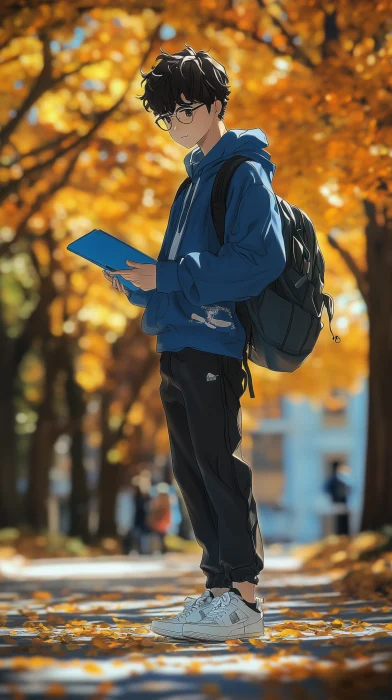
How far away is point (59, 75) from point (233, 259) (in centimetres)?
965

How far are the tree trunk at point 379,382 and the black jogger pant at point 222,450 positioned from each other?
9.04 meters

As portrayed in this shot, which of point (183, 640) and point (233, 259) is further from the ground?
point (233, 259)

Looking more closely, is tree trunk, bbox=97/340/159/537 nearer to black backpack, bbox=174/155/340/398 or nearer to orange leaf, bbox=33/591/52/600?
orange leaf, bbox=33/591/52/600

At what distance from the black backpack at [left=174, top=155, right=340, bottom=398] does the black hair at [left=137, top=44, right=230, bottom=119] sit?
0.35m

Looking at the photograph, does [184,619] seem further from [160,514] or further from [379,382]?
[160,514]

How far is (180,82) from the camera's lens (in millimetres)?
5223

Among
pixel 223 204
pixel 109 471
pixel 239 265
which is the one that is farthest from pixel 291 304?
pixel 109 471

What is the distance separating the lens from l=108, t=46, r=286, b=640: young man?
4.94 meters

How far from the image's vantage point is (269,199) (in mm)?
5035

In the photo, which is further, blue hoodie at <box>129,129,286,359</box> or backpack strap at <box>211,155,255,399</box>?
backpack strap at <box>211,155,255,399</box>

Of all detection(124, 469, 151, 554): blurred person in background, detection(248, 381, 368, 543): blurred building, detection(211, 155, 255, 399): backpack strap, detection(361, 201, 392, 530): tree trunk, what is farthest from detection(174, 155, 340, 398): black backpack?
detection(248, 381, 368, 543): blurred building

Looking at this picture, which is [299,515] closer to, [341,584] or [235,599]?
[341,584]

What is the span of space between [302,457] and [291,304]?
55.1m

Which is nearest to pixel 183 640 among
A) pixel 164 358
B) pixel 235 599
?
pixel 235 599
